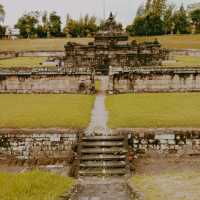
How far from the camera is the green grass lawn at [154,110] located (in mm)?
16609

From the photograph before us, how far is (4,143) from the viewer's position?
15.8 meters

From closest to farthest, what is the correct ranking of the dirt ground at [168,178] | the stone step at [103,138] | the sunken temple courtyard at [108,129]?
the dirt ground at [168,178], the sunken temple courtyard at [108,129], the stone step at [103,138]

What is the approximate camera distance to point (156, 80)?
990 inches

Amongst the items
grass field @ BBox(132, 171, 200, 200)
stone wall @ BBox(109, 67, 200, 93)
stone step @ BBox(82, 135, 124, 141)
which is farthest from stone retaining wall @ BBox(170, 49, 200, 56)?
grass field @ BBox(132, 171, 200, 200)

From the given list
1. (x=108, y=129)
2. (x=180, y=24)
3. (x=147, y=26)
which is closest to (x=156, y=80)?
(x=108, y=129)

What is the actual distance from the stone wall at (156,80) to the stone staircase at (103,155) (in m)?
9.70

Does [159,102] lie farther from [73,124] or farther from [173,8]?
[173,8]

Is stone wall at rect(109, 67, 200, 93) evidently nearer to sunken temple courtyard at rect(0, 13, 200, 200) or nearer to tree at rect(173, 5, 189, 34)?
sunken temple courtyard at rect(0, 13, 200, 200)

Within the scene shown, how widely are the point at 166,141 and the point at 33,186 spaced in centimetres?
565

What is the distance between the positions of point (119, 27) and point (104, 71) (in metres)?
6.97

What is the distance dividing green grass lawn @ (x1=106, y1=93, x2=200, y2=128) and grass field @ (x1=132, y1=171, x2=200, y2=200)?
335 centimetres

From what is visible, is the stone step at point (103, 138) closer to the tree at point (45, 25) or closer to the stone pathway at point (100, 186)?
the stone pathway at point (100, 186)

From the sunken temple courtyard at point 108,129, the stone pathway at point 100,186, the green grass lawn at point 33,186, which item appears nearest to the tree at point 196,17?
the sunken temple courtyard at point 108,129

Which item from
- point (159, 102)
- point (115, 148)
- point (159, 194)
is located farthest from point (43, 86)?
point (159, 194)
